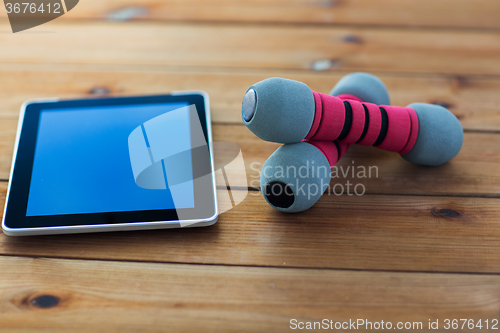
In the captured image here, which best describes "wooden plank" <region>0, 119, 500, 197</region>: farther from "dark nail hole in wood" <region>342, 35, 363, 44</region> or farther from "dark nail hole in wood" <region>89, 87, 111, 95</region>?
"dark nail hole in wood" <region>342, 35, 363, 44</region>

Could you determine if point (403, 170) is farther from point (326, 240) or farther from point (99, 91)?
point (99, 91)

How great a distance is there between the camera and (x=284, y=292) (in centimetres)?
51

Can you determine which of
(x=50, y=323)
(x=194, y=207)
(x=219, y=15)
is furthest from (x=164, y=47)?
(x=50, y=323)

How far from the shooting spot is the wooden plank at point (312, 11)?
93 cm

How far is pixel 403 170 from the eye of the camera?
64cm

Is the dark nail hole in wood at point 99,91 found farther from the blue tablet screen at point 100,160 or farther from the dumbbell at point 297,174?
the dumbbell at point 297,174

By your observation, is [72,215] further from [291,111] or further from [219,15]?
[219,15]

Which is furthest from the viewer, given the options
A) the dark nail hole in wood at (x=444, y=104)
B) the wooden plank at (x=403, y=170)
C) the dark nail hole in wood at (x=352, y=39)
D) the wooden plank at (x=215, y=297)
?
the dark nail hole in wood at (x=352, y=39)

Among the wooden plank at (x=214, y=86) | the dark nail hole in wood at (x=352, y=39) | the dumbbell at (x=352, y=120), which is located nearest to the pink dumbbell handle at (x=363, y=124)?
the dumbbell at (x=352, y=120)

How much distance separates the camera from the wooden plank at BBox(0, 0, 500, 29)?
932mm

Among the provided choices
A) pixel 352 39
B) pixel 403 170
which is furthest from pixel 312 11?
pixel 403 170

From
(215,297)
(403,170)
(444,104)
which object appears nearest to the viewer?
(215,297)

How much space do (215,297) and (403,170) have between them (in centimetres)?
34

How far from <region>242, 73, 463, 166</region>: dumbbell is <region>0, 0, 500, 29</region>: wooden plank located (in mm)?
334
